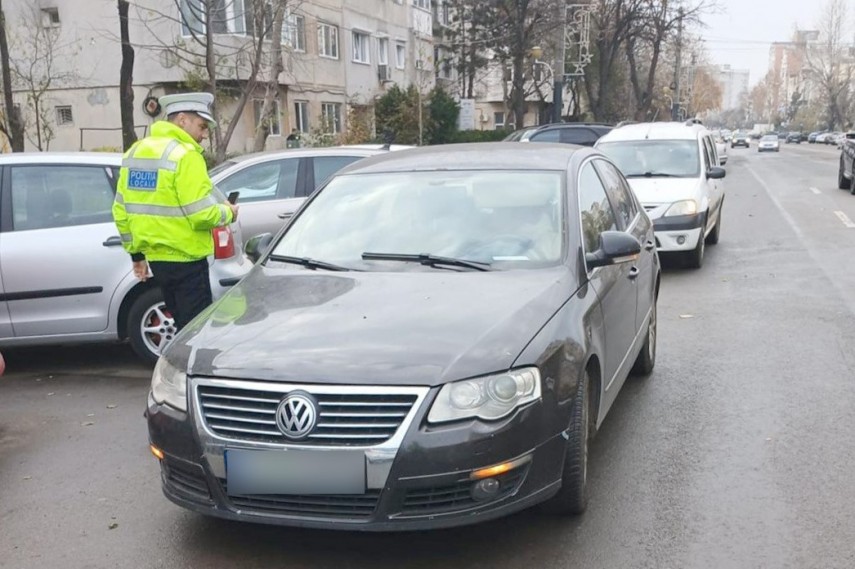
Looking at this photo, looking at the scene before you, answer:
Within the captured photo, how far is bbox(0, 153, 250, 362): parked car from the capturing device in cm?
630

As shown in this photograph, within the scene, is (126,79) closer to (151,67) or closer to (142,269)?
(151,67)

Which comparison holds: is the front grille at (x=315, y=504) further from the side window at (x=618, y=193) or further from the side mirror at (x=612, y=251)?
the side window at (x=618, y=193)

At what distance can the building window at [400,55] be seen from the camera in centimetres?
4022

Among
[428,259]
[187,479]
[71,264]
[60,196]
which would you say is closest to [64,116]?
[60,196]

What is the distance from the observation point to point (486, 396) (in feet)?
10.8

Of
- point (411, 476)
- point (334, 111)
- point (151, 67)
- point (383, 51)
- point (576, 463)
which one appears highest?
point (383, 51)

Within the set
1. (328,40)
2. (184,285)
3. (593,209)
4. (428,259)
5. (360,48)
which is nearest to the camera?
(428,259)

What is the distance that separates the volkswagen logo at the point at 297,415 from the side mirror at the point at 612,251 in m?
1.73

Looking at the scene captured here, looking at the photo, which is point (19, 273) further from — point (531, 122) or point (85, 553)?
point (531, 122)

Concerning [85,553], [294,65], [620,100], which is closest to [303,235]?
[85,553]

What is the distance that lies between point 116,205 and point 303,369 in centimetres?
259

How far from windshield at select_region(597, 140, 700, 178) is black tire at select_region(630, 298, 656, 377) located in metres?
5.19

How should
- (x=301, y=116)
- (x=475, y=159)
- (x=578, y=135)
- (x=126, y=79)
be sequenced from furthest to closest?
(x=301, y=116), (x=578, y=135), (x=126, y=79), (x=475, y=159)

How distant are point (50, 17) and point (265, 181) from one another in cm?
2232
